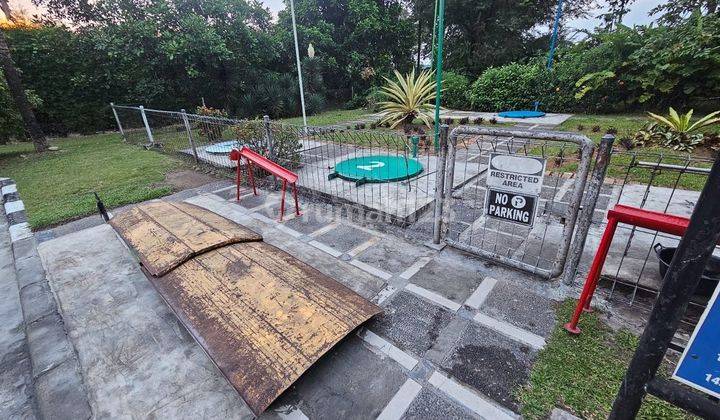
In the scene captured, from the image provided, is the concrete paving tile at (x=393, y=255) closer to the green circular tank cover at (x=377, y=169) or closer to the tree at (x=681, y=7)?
the green circular tank cover at (x=377, y=169)

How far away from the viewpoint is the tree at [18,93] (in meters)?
8.73

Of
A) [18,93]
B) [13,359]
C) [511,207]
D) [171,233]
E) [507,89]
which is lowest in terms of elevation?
[13,359]

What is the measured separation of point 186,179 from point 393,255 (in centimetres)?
523

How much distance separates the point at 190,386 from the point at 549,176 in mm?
5647

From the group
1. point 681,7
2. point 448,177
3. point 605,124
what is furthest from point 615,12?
point 448,177

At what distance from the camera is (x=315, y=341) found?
6.36ft

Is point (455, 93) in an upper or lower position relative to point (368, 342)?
upper

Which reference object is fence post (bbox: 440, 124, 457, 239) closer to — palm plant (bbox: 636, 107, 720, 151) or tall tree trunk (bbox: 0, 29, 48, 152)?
palm plant (bbox: 636, 107, 720, 151)

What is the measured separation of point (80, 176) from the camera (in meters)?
7.00

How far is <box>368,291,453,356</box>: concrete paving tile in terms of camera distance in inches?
88.2

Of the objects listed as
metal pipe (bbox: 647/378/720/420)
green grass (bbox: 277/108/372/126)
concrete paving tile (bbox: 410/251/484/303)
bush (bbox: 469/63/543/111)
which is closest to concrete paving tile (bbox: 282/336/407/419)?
concrete paving tile (bbox: 410/251/484/303)

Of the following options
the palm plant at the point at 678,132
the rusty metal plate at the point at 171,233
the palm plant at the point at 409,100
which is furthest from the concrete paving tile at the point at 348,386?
the palm plant at the point at 409,100

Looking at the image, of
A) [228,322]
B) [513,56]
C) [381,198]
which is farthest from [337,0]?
[228,322]

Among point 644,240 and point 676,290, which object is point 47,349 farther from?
point 644,240
